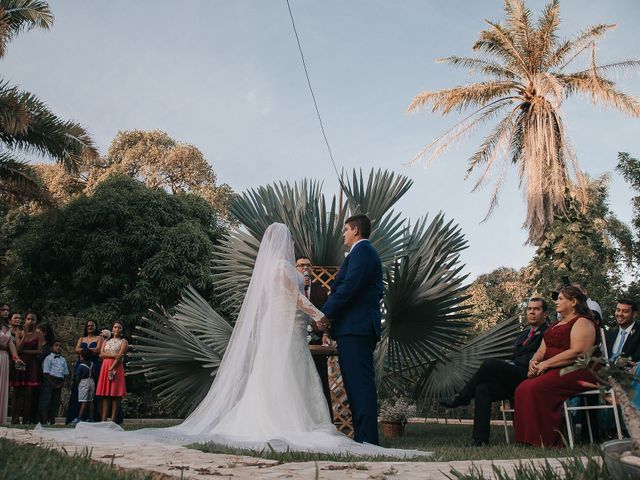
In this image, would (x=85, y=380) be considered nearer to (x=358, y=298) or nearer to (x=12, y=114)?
(x=12, y=114)

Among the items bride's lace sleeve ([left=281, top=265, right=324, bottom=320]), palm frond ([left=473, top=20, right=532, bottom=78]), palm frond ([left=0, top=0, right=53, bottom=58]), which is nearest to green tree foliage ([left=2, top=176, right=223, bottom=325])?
palm frond ([left=0, top=0, right=53, bottom=58])

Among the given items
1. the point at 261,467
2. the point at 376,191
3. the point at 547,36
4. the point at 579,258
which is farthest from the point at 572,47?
the point at 261,467

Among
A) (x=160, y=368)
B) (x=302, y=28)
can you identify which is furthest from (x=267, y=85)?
(x=160, y=368)

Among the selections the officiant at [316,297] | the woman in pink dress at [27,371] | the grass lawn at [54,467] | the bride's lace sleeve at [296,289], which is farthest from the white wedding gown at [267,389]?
the woman in pink dress at [27,371]

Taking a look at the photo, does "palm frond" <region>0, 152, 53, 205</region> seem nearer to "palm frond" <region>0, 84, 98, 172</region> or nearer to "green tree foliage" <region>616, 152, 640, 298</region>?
"palm frond" <region>0, 84, 98, 172</region>

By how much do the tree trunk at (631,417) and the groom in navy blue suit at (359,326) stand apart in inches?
124

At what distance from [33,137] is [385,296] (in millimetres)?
12098

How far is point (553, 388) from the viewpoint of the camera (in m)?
5.50

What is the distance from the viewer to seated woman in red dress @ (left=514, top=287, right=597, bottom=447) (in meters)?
5.49

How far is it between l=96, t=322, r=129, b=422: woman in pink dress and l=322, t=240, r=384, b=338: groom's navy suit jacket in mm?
5286

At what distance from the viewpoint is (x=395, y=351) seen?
23.0 ft

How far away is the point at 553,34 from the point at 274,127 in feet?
44.2

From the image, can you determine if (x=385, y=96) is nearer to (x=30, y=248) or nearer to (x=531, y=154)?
(x=531, y=154)

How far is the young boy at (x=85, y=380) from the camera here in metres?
10.5
